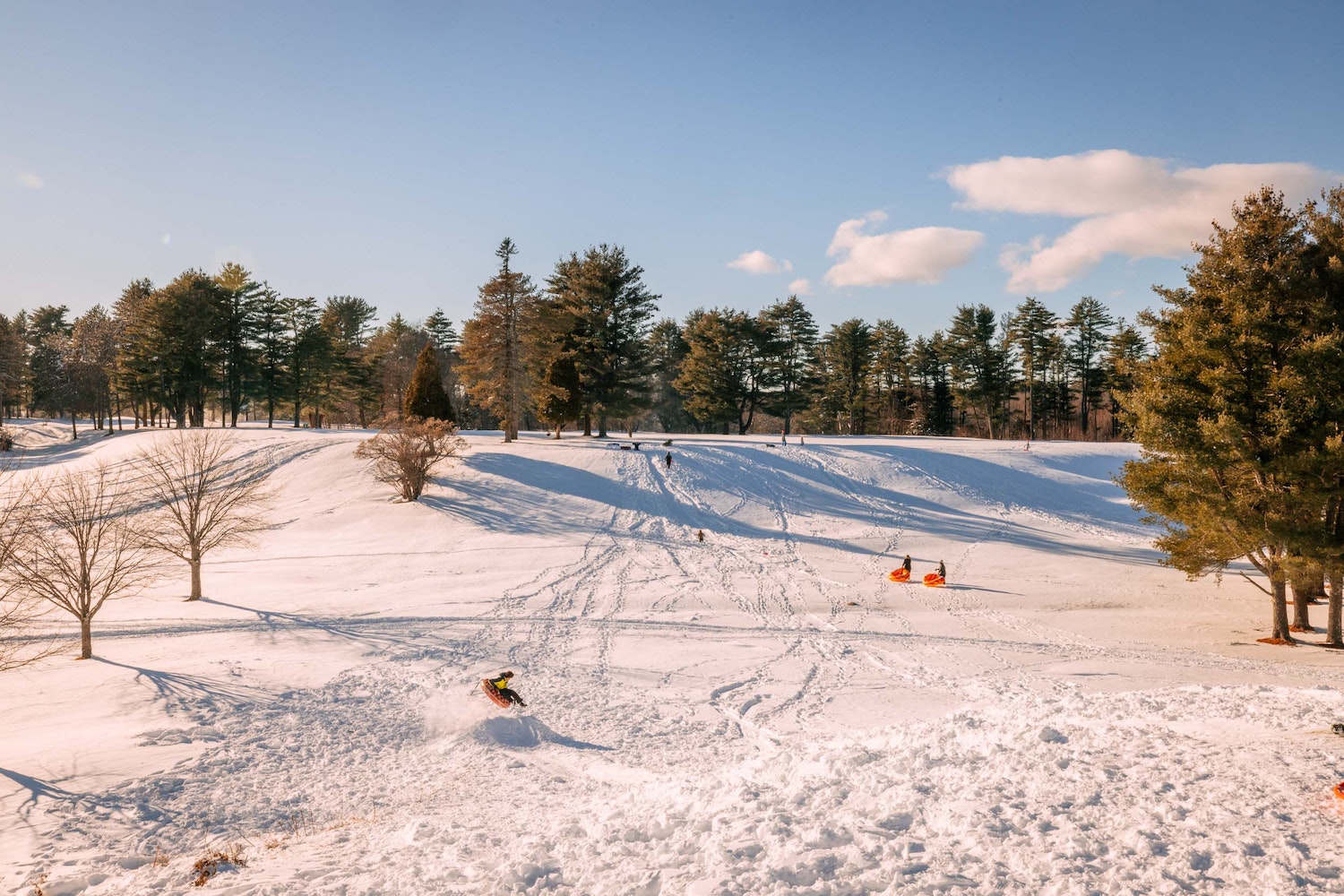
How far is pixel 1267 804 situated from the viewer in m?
7.07

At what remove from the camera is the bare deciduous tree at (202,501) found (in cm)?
2150

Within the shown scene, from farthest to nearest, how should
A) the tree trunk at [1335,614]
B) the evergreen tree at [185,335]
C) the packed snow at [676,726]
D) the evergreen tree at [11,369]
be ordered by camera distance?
1. the evergreen tree at [11,369]
2. the evergreen tree at [185,335]
3. the tree trunk at [1335,614]
4. the packed snow at [676,726]

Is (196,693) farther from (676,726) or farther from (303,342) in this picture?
(303,342)

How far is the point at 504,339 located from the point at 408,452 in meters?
11.9

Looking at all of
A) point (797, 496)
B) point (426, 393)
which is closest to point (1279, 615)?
point (797, 496)

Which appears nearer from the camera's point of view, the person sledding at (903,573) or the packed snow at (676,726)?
the packed snow at (676,726)

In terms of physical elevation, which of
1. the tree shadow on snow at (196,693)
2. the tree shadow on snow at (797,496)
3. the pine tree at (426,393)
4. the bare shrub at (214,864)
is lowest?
the tree shadow on snow at (196,693)

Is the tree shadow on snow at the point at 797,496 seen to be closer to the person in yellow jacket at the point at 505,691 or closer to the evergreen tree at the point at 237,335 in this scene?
the person in yellow jacket at the point at 505,691

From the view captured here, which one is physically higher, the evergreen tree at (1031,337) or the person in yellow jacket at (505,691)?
the evergreen tree at (1031,337)

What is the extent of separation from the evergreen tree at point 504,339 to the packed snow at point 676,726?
1449 cm

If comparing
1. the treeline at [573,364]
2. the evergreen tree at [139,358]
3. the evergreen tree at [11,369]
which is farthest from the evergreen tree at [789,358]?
the evergreen tree at [11,369]

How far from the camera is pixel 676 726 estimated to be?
39.8ft

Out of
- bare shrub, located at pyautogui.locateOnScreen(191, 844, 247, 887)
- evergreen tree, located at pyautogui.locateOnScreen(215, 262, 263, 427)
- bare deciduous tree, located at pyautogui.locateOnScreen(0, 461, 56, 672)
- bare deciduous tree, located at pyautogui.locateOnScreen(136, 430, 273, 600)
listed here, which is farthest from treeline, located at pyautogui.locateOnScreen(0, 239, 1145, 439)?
bare shrub, located at pyautogui.locateOnScreen(191, 844, 247, 887)

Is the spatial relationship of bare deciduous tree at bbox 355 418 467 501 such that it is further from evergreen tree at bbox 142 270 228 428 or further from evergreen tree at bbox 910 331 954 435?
evergreen tree at bbox 910 331 954 435
